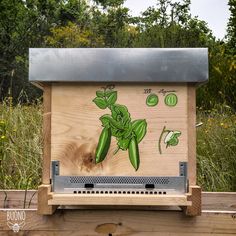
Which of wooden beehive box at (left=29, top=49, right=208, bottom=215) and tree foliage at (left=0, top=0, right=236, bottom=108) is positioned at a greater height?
tree foliage at (left=0, top=0, right=236, bottom=108)

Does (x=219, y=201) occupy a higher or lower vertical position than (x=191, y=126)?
lower

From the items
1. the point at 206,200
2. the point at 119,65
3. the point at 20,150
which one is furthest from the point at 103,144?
the point at 20,150

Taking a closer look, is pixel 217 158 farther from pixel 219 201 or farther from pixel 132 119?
pixel 132 119

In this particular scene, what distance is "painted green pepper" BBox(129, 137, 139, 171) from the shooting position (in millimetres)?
2205

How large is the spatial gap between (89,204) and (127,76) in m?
0.53

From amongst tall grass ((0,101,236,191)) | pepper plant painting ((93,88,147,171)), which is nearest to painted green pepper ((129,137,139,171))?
pepper plant painting ((93,88,147,171))

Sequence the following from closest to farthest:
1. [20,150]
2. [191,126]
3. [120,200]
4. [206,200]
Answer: [120,200]
[191,126]
[206,200]
[20,150]

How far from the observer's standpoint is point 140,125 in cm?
221

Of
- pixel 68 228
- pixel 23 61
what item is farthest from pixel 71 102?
pixel 23 61

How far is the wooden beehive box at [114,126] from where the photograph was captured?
2.15 m

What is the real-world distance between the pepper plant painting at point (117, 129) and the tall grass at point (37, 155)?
2.23 m

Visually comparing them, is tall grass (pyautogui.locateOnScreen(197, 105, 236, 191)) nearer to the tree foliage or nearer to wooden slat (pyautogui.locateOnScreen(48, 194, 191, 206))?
wooden slat (pyautogui.locateOnScreen(48, 194, 191, 206))
